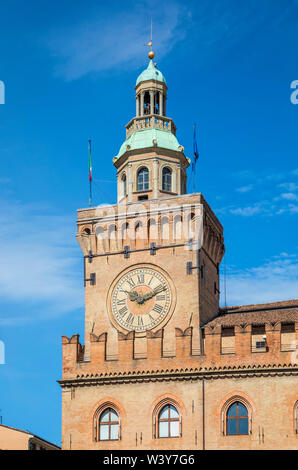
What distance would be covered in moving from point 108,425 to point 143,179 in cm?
1534

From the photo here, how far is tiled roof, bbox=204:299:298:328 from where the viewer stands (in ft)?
178

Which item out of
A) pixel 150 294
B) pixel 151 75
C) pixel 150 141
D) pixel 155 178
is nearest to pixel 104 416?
pixel 150 294

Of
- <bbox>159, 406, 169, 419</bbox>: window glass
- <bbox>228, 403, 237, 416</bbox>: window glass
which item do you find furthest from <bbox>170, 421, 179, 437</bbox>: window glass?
<bbox>228, 403, 237, 416</bbox>: window glass

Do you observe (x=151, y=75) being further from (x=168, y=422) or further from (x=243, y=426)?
(x=243, y=426)

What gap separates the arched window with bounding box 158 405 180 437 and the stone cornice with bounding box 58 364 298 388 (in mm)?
1593

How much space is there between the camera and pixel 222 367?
172ft

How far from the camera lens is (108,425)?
5344cm

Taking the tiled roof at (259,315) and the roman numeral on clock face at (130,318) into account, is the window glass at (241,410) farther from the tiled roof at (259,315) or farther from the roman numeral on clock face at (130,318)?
the roman numeral on clock face at (130,318)

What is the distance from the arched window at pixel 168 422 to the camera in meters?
52.3

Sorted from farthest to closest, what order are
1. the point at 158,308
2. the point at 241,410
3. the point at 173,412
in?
the point at 158,308, the point at 173,412, the point at 241,410

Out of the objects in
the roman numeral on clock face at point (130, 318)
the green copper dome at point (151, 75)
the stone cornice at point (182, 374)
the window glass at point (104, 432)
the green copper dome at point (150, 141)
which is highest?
the green copper dome at point (151, 75)

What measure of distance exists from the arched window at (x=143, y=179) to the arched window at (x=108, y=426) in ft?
45.7

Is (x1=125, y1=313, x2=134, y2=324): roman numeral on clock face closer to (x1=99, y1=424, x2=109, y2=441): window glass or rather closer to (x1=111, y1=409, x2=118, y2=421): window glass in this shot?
(x1=111, y1=409, x2=118, y2=421): window glass

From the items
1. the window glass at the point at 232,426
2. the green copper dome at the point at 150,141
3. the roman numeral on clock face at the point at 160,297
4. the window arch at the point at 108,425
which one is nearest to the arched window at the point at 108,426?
the window arch at the point at 108,425
